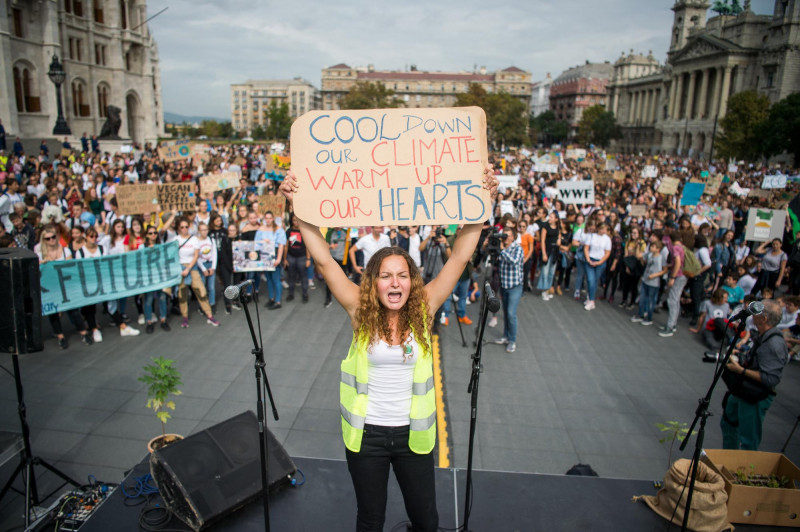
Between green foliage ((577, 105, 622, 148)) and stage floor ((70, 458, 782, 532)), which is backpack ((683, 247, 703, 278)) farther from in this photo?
green foliage ((577, 105, 622, 148))

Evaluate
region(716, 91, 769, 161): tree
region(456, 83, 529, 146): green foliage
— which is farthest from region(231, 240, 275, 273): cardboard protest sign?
region(456, 83, 529, 146): green foliage

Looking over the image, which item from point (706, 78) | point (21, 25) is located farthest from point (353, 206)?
point (706, 78)

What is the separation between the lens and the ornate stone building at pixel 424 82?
13212 cm

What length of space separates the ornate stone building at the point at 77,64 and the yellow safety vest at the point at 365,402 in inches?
1427

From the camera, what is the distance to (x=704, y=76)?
7494cm

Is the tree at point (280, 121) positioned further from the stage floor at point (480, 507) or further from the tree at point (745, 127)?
the stage floor at point (480, 507)

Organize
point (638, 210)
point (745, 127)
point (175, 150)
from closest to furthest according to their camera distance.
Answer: point (638, 210) < point (175, 150) < point (745, 127)

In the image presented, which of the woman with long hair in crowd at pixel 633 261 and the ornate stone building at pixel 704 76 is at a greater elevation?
the ornate stone building at pixel 704 76

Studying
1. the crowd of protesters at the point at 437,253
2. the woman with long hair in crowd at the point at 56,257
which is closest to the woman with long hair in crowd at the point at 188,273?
the crowd of protesters at the point at 437,253

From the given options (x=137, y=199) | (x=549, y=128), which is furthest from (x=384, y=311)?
(x=549, y=128)

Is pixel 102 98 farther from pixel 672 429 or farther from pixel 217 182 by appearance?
pixel 672 429

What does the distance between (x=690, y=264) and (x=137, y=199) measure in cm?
1055

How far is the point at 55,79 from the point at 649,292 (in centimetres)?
2561

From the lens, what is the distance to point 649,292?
29.6ft
